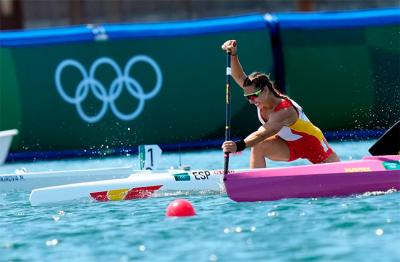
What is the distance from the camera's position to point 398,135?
10.3 meters

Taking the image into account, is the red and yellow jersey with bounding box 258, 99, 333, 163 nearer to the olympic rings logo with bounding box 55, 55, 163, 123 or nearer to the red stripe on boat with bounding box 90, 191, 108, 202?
the red stripe on boat with bounding box 90, 191, 108, 202

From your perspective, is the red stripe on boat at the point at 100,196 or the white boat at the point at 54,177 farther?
the white boat at the point at 54,177

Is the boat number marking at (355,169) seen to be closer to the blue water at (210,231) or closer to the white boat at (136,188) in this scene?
the blue water at (210,231)

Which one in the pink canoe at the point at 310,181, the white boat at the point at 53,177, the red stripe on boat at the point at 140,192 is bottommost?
the white boat at the point at 53,177

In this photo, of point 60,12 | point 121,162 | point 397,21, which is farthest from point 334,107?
point 60,12

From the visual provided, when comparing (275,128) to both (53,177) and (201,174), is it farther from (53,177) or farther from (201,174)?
(53,177)

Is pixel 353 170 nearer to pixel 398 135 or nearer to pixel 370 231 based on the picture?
pixel 398 135

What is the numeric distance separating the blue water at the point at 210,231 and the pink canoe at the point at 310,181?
176 mm

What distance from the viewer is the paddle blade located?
1034cm

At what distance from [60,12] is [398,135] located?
19.1m

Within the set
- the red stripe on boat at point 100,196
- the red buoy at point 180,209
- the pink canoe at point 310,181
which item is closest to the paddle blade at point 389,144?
the pink canoe at point 310,181

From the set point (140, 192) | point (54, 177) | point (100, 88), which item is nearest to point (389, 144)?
point (140, 192)

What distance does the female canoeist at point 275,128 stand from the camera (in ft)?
32.1

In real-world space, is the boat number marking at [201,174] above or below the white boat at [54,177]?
above
